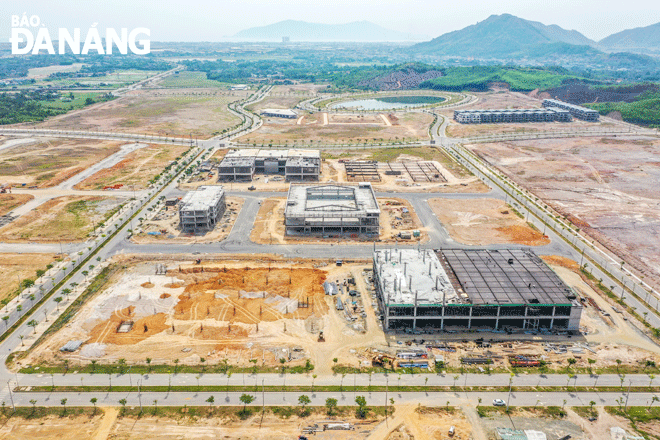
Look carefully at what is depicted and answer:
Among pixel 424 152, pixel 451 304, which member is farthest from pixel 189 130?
pixel 451 304

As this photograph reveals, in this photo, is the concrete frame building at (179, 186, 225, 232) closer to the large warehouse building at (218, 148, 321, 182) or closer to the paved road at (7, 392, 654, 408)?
the large warehouse building at (218, 148, 321, 182)

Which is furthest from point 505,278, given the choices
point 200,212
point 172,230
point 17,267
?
point 17,267

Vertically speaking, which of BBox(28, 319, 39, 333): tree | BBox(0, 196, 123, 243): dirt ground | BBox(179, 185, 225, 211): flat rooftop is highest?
BBox(179, 185, 225, 211): flat rooftop

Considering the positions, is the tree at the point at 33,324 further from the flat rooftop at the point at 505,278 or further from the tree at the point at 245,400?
the flat rooftop at the point at 505,278

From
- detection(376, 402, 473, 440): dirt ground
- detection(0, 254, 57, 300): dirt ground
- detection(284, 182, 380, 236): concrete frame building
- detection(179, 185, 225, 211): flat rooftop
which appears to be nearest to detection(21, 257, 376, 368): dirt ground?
detection(376, 402, 473, 440): dirt ground

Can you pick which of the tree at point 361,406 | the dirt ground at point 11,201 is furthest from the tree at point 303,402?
the dirt ground at point 11,201
